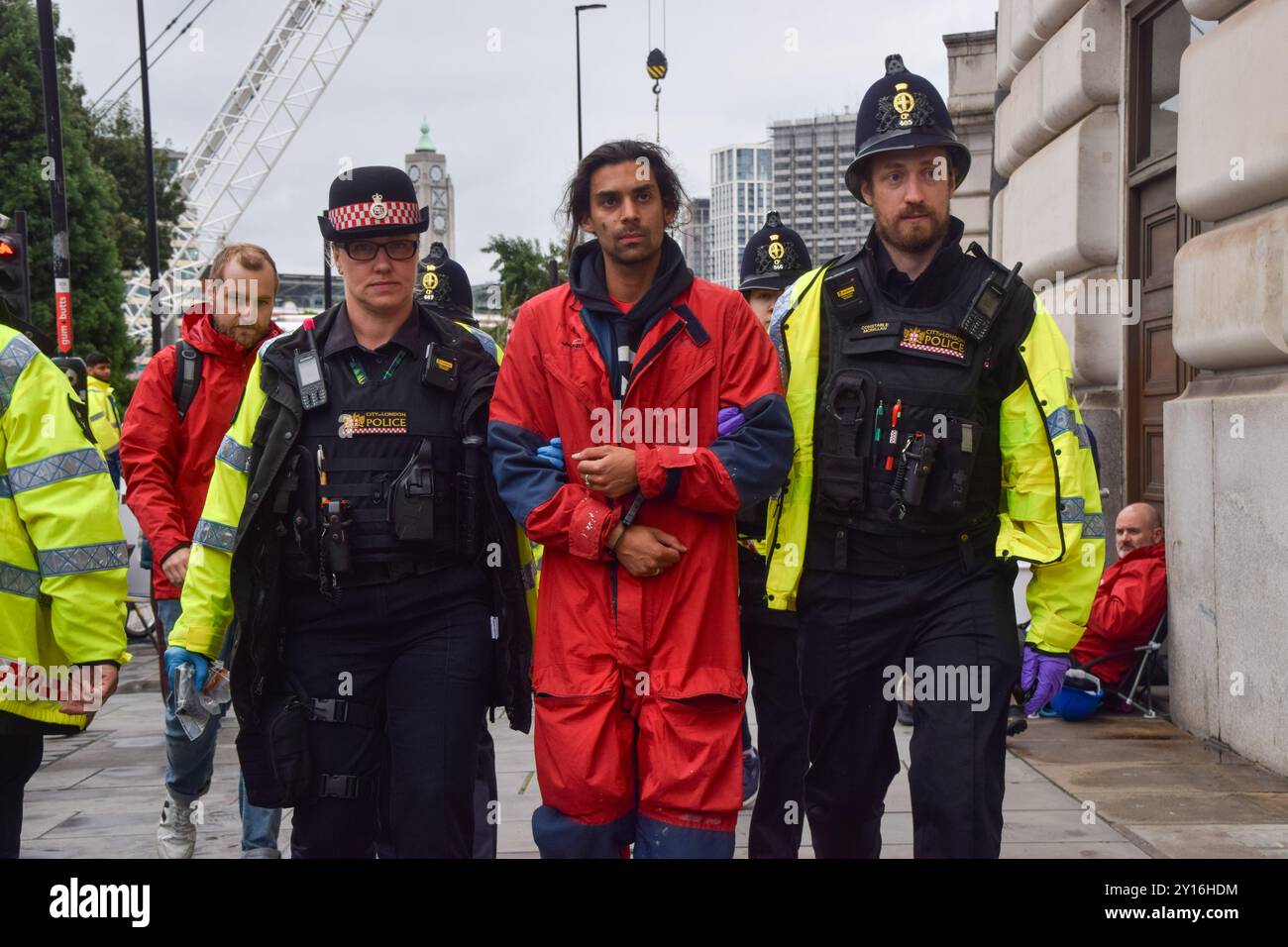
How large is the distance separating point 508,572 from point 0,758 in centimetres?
135

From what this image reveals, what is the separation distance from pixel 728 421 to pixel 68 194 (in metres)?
31.4

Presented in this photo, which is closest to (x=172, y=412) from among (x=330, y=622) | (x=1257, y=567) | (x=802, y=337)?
(x=330, y=622)

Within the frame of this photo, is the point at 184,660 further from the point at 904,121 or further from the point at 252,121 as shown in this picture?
the point at 252,121

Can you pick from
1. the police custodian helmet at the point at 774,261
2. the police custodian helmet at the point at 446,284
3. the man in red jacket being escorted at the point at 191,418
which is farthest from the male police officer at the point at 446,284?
the man in red jacket being escorted at the point at 191,418

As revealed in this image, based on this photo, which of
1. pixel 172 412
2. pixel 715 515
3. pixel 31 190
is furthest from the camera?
pixel 31 190

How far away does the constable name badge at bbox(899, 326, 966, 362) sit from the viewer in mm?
4044

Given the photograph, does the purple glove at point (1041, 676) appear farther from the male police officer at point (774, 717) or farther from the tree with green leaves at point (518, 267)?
the tree with green leaves at point (518, 267)

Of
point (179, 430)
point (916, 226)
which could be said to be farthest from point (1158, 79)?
point (179, 430)

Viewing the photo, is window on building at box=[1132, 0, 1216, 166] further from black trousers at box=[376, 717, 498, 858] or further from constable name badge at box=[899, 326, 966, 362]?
black trousers at box=[376, 717, 498, 858]

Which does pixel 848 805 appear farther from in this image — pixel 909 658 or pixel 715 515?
pixel 715 515

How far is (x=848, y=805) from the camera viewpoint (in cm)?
423

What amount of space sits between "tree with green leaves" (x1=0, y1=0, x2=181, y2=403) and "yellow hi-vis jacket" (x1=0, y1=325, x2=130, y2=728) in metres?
28.5

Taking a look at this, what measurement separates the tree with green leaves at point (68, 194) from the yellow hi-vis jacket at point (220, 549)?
2817cm

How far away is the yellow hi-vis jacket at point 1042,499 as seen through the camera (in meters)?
3.97
